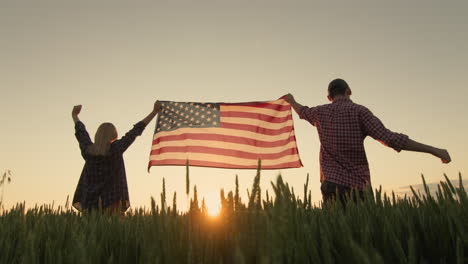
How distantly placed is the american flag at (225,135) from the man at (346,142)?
9.04 ft

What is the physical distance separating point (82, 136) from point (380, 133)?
392 cm

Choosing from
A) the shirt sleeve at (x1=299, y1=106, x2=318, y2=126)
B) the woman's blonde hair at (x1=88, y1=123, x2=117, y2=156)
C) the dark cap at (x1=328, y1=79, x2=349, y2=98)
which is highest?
the dark cap at (x1=328, y1=79, x2=349, y2=98)

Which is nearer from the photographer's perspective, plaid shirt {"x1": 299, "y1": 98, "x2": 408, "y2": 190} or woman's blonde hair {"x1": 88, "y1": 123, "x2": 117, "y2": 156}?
plaid shirt {"x1": 299, "y1": 98, "x2": 408, "y2": 190}

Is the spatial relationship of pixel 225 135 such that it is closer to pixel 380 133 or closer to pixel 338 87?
pixel 338 87

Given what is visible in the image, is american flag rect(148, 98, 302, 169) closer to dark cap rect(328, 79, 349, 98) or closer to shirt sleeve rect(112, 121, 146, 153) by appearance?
shirt sleeve rect(112, 121, 146, 153)

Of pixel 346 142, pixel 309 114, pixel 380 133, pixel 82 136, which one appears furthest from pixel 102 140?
pixel 380 133

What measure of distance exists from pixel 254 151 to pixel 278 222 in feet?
21.7

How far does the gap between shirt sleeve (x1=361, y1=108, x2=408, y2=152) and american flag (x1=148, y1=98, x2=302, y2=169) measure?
9.58 feet

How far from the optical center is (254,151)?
717 centimetres

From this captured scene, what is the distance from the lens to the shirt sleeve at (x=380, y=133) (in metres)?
3.83

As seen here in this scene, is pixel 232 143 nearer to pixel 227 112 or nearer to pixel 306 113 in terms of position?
pixel 227 112

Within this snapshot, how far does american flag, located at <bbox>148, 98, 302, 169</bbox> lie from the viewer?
22.9 feet

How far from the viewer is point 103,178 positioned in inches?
186

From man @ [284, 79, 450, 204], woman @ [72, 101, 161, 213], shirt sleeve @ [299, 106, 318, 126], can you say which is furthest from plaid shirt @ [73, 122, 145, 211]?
man @ [284, 79, 450, 204]
